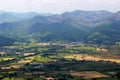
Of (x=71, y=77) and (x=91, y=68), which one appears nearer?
(x=71, y=77)

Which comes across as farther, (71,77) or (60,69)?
(60,69)

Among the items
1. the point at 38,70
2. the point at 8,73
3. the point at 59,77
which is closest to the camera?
the point at 59,77

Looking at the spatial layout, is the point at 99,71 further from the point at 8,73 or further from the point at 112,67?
the point at 8,73

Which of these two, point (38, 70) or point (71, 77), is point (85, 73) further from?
point (38, 70)

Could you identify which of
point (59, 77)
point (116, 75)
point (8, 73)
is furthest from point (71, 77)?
point (8, 73)

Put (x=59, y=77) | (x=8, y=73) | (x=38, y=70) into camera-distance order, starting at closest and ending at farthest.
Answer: (x=59, y=77), (x=8, y=73), (x=38, y=70)

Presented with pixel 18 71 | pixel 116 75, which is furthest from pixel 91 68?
pixel 18 71

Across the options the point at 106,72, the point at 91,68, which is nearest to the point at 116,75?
the point at 106,72

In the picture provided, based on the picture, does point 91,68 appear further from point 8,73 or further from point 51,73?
point 8,73
